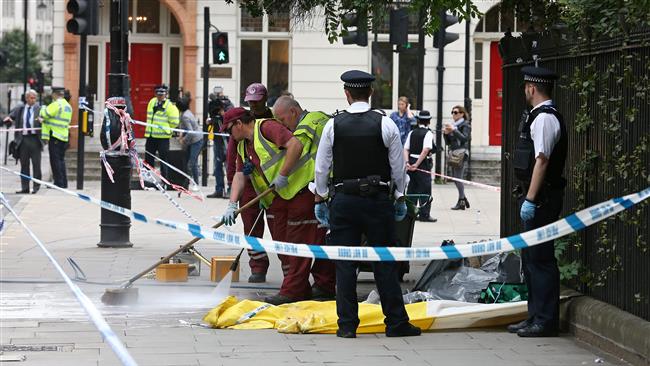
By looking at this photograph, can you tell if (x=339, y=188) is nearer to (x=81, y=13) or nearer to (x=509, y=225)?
(x=509, y=225)

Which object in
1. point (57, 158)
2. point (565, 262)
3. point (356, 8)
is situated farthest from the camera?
point (57, 158)

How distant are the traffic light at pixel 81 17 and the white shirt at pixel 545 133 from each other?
941 centimetres

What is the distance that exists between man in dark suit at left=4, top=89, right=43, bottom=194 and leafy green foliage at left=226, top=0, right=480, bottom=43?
36.0 feet

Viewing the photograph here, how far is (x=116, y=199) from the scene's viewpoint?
1516 cm

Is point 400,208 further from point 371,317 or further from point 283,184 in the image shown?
point 283,184

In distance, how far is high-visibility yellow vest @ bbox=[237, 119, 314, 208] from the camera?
11383 mm

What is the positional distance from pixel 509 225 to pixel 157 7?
817 inches

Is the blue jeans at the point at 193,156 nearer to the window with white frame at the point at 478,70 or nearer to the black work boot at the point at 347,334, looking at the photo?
the window with white frame at the point at 478,70

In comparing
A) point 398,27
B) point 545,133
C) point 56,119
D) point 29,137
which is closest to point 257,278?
point 545,133

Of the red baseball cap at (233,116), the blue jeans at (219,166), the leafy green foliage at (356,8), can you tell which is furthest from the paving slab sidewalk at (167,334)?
the blue jeans at (219,166)

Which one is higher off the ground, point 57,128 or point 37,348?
point 57,128

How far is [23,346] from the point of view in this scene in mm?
9156

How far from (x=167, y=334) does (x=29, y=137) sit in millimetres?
14681

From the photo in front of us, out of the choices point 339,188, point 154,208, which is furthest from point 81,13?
point 339,188
